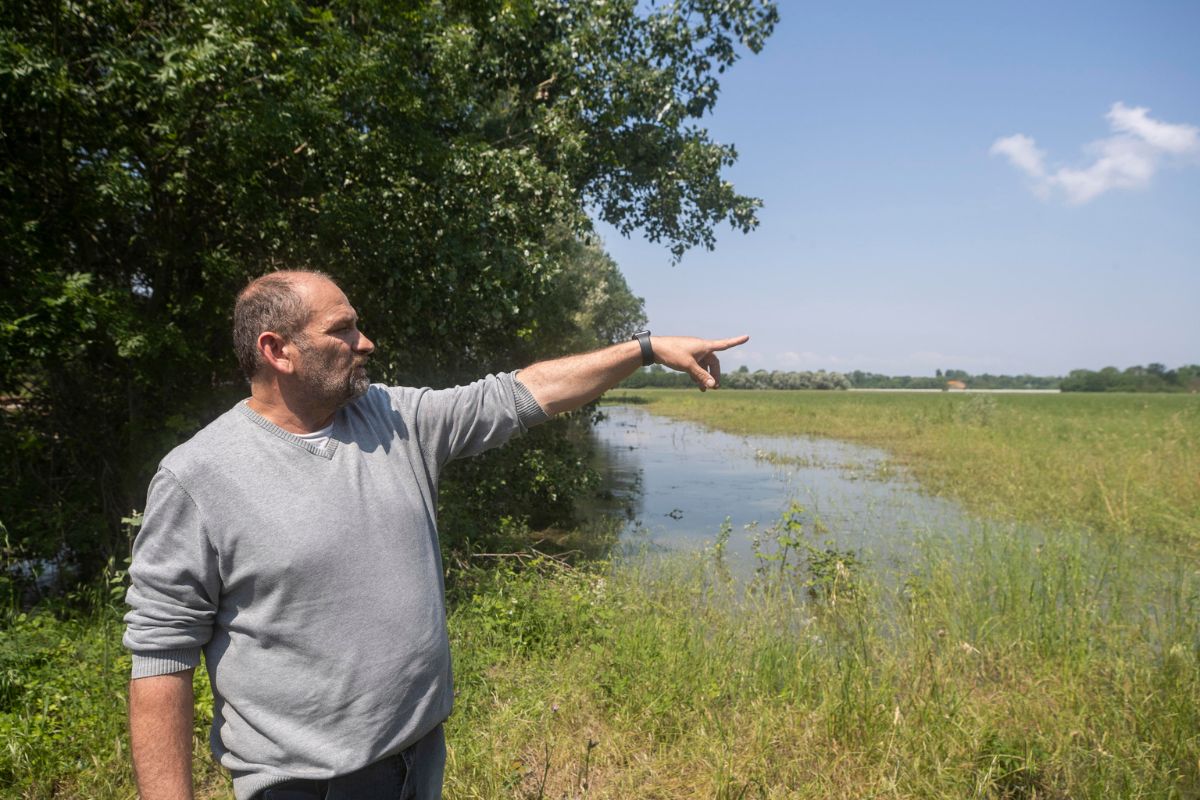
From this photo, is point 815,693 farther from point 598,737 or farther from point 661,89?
point 661,89

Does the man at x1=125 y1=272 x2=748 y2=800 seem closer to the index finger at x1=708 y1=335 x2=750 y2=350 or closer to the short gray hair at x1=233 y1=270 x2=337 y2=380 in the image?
the short gray hair at x1=233 y1=270 x2=337 y2=380

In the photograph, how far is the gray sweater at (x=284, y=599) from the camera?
1.55m

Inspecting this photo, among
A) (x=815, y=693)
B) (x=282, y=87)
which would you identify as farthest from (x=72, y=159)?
(x=815, y=693)

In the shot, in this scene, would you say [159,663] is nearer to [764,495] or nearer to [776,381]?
[764,495]

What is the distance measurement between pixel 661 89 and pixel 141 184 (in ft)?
23.2

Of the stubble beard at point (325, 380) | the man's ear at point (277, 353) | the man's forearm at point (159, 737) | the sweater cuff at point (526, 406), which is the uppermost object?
the man's ear at point (277, 353)

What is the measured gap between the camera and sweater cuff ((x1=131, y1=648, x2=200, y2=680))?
154 centimetres

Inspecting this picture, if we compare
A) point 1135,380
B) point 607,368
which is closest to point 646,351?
point 607,368

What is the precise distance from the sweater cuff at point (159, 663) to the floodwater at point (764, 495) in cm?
607

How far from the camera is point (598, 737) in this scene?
3611mm

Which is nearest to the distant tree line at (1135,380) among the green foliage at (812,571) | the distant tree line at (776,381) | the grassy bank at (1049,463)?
the distant tree line at (776,381)

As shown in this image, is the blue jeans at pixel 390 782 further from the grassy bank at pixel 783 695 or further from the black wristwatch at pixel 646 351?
the black wristwatch at pixel 646 351

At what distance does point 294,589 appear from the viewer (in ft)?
5.18

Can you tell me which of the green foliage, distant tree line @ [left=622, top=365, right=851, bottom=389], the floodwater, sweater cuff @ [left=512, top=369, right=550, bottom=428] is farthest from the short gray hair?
distant tree line @ [left=622, top=365, right=851, bottom=389]
